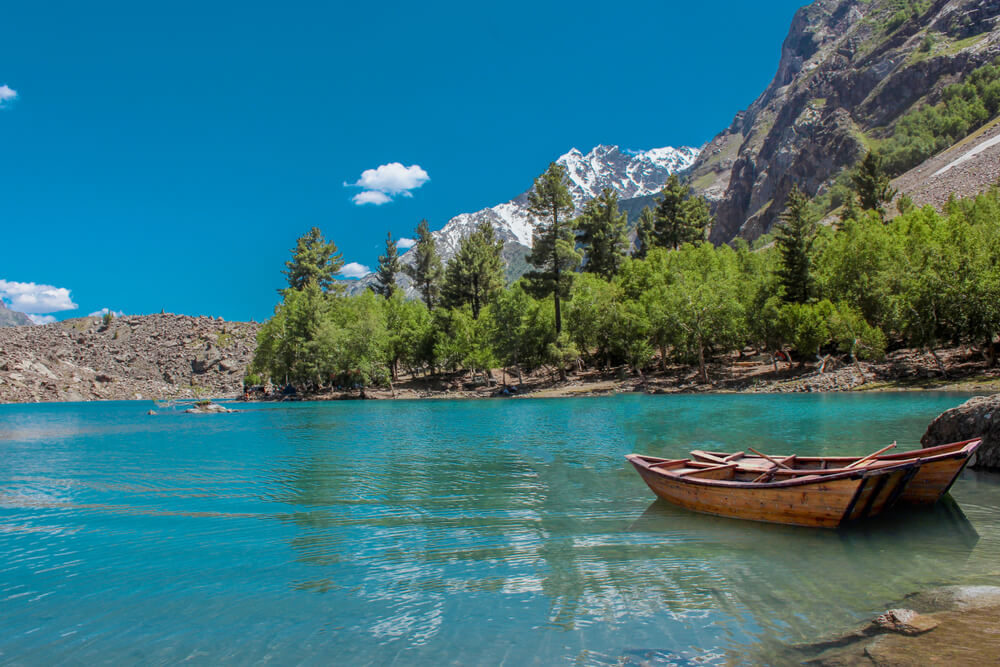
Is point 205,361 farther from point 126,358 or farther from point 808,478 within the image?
point 808,478

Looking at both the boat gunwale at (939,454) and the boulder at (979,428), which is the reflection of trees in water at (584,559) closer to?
the boat gunwale at (939,454)

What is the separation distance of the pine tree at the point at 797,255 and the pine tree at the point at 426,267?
5279 cm

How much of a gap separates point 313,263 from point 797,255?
74.0 metres

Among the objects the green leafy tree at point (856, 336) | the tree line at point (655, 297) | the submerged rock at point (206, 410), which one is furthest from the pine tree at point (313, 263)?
the green leafy tree at point (856, 336)

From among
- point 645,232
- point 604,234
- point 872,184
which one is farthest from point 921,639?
point 872,184

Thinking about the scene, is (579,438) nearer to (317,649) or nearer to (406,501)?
(406,501)

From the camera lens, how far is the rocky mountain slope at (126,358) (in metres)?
105

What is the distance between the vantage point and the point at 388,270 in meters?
99.4

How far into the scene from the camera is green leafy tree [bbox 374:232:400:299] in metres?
98.6

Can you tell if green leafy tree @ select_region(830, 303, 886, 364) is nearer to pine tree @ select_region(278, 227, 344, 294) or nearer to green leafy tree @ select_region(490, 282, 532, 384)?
green leafy tree @ select_region(490, 282, 532, 384)

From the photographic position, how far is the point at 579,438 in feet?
84.4

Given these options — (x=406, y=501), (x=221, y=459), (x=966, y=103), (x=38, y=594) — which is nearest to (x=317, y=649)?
(x=38, y=594)

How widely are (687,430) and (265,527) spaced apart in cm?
2037

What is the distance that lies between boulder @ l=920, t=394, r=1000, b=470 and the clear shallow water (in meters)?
1.32
